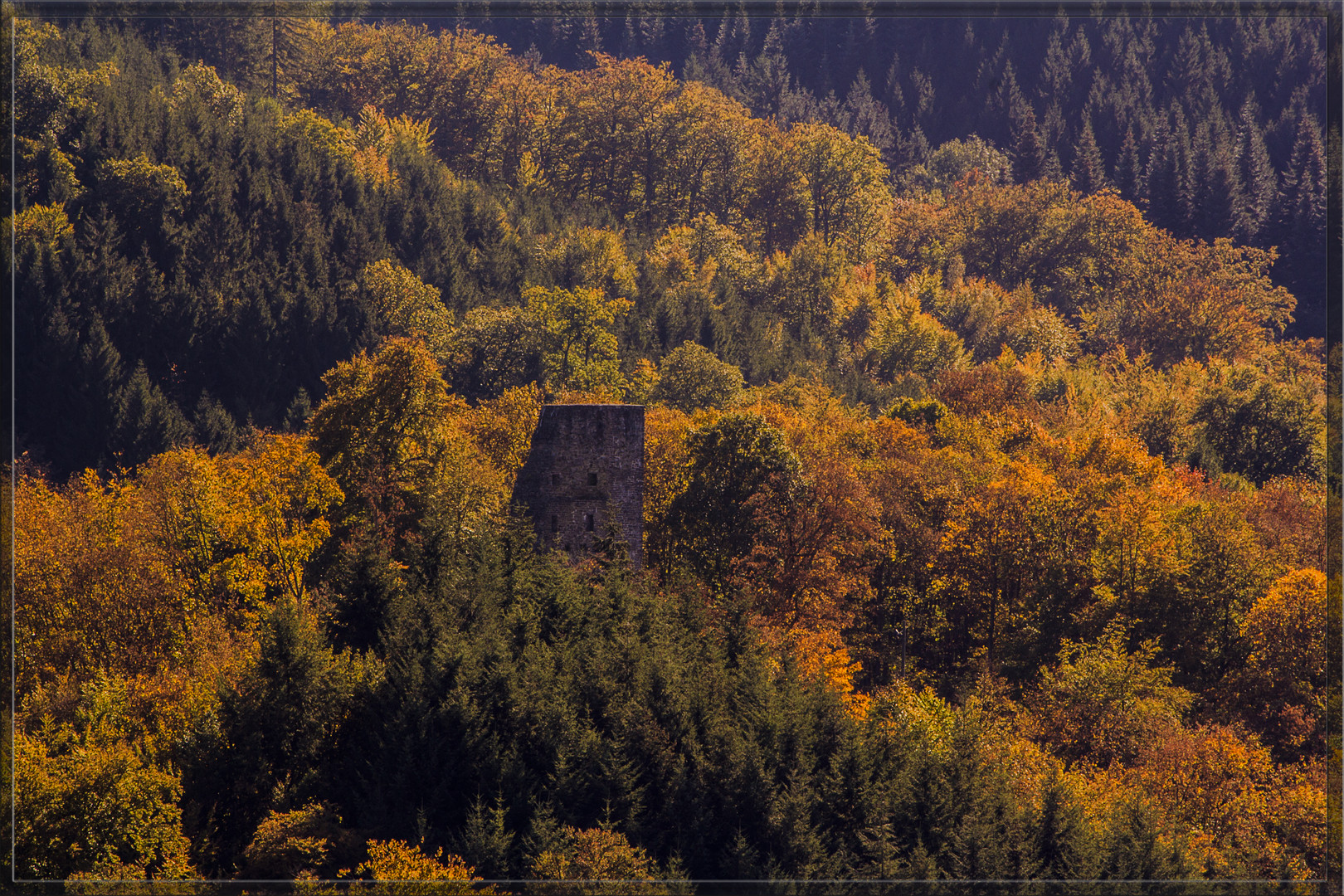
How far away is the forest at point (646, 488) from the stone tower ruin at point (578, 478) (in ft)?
3.60

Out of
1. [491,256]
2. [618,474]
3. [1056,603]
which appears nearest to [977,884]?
[618,474]

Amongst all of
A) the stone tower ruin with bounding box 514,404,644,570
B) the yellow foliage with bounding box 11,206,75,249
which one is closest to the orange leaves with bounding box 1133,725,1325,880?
the stone tower ruin with bounding box 514,404,644,570

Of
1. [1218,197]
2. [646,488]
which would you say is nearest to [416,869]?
[646,488]

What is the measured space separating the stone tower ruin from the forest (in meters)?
1.10

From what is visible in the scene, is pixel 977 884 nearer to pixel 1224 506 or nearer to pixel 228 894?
pixel 228 894

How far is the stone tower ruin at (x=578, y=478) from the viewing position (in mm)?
39656

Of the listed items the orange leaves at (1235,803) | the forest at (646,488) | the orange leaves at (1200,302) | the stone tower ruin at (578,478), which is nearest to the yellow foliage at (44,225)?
the forest at (646,488)

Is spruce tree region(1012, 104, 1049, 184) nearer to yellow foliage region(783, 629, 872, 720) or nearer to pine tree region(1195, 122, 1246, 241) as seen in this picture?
pine tree region(1195, 122, 1246, 241)

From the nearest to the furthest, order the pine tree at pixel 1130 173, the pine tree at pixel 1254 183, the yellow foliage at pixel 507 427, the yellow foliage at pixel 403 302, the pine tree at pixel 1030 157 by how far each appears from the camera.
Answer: the yellow foliage at pixel 507 427, the yellow foliage at pixel 403 302, the pine tree at pixel 1254 183, the pine tree at pixel 1130 173, the pine tree at pixel 1030 157

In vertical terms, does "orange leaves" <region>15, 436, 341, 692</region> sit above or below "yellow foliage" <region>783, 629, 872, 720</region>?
above

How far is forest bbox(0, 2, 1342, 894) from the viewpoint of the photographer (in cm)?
3316

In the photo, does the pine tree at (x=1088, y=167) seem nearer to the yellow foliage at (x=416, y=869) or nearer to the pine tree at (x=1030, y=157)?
the pine tree at (x=1030, y=157)

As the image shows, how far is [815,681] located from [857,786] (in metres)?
5.09

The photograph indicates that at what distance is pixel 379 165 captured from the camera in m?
87.1
